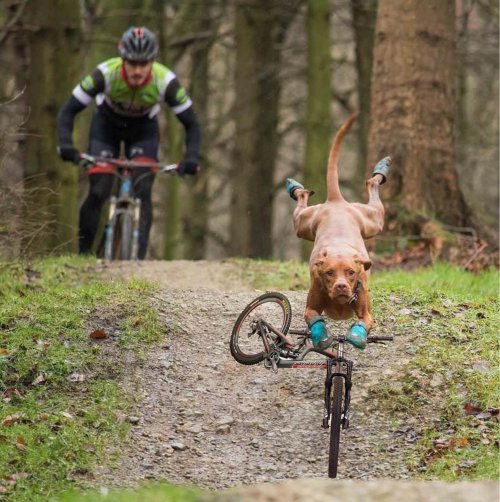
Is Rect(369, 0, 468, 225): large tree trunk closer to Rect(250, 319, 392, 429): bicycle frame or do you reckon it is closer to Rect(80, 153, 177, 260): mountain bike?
Rect(80, 153, 177, 260): mountain bike

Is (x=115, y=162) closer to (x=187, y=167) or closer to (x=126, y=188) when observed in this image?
(x=126, y=188)

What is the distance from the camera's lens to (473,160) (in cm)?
2470

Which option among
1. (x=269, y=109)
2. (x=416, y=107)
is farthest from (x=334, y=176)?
(x=269, y=109)

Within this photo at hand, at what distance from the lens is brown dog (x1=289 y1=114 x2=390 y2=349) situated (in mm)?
6719

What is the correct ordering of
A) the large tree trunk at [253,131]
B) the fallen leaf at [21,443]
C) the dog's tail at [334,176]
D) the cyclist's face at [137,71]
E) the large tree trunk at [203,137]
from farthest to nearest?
the large tree trunk at [203,137] < the large tree trunk at [253,131] < the cyclist's face at [137,71] < the dog's tail at [334,176] < the fallen leaf at [21,443]

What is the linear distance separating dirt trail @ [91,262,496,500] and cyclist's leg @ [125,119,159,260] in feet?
7.25

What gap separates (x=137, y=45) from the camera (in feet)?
35.4

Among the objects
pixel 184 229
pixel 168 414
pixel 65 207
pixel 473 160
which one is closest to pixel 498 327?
pixel 168 414

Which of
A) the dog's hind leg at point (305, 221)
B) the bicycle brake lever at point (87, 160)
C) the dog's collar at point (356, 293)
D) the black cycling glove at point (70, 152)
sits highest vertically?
the black cycling glove at point (70, 152)

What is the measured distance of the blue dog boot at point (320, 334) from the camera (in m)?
6.82

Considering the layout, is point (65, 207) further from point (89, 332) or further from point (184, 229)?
point (184, 229)

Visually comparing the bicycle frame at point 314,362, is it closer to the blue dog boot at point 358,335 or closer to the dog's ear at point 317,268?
the blue dog boot at point 358,335

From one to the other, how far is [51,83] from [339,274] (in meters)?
8.55

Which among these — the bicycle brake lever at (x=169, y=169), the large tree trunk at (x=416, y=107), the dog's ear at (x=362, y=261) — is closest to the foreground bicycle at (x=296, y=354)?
the dog's ear at (x=362, y=261)
